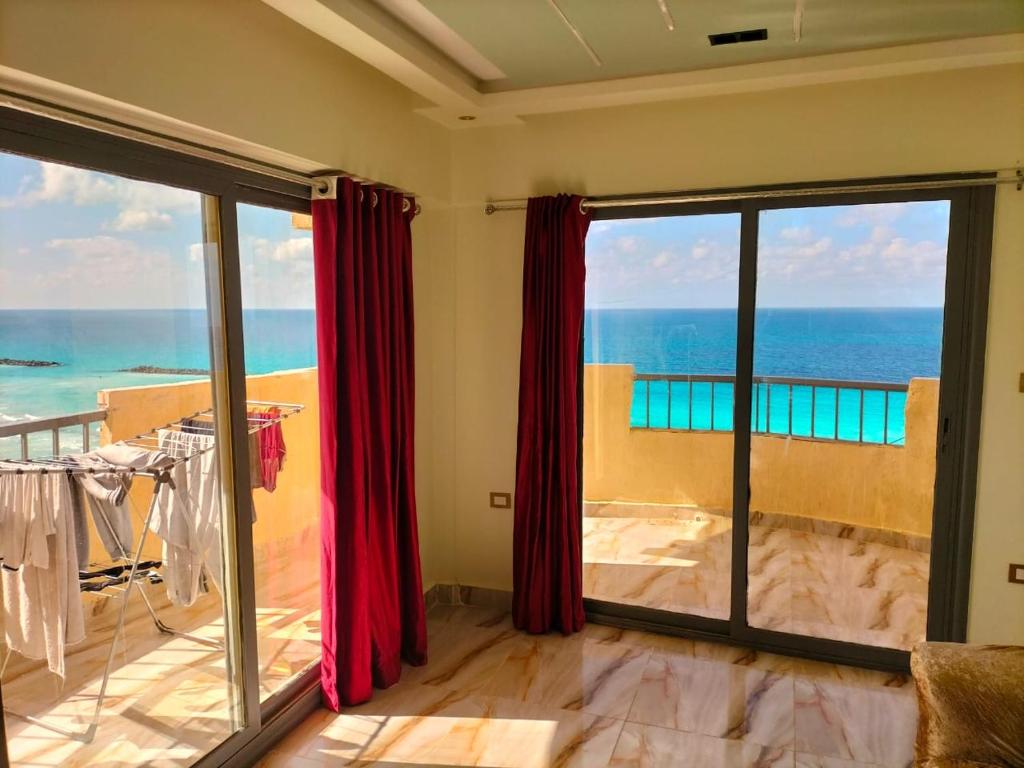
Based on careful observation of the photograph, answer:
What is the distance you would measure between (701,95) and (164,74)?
2.18m

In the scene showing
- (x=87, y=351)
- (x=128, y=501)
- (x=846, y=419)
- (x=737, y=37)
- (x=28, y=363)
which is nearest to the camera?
(x=28, y=363)

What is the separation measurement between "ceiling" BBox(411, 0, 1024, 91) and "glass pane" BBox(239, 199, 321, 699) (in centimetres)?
96

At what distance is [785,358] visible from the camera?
330 centimetres

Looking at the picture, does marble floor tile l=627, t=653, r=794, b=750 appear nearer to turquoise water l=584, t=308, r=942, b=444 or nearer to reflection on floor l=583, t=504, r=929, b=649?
reflection on floor l=583, t=504, r=929, b=649

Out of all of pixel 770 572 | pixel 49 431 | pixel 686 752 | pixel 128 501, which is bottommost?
pixel 686 752

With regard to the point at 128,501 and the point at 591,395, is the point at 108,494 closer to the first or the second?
the point at 128,501

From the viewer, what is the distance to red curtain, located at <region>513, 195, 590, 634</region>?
3.43 meters

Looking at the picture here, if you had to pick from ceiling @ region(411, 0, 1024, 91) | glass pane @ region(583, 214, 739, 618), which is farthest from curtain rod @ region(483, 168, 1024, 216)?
ceiling @ region(411, 0, 1024, 91)

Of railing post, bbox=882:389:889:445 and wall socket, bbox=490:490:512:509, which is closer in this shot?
railing post, bbox=882:389:889:445

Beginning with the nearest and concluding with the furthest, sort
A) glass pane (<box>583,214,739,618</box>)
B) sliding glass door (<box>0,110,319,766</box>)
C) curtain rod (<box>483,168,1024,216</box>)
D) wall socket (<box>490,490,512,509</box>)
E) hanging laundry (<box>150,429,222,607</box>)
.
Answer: sliding glass door (<box>0,110,319,766</box>), hanging laundry (<box>150,429,222,607</box>), curtain rod (<box>483,168,1024,216</box>), glass pane (<box>583,214,739,618</box>), wall socket (<box>490,490,512,509</box>)

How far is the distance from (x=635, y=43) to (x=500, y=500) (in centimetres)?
226

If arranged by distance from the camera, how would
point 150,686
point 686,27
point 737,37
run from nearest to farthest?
1. point 150,686
2. point 686,27
3. point 737,37

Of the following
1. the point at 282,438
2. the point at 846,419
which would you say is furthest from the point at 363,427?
the point at 846,419

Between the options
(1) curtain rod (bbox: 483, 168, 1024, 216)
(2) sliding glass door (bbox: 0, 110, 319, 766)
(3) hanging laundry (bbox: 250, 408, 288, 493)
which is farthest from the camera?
(1) curtain rod (bbox: 483, 168, 1024, 216)
